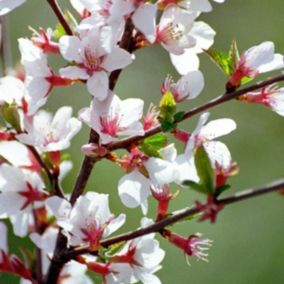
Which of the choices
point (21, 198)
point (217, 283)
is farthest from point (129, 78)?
point (21, 198)

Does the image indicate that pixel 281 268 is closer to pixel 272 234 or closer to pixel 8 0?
pixel 272 234

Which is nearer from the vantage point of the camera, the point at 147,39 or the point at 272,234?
the point at 147,39

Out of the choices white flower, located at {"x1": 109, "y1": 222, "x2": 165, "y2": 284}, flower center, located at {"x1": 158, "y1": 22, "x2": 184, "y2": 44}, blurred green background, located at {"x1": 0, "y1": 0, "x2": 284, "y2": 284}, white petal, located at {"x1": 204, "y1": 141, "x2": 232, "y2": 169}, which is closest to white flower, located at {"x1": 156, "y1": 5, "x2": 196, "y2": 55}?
flower center, located at {"x1": 158, "y1": 22, "x2": 184, "y2": 44}

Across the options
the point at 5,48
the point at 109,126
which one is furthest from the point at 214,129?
the point at 5,48

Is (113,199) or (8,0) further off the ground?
(8,0)

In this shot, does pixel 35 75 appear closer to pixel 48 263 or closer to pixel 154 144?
pixel 154 144
